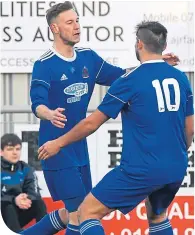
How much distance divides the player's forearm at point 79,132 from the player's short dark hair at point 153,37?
0.65 meters

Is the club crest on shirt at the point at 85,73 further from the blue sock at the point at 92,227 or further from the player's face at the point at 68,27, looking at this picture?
the blue sock at the point at 92,227

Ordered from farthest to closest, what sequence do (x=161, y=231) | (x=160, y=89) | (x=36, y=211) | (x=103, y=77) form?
1. (x=36, y=211)
2. (x=103, y=77)
3. (x=161, y=231)
4. (x=160, y=89)

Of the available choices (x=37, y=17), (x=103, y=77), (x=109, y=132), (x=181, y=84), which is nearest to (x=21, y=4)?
(x=37, y=17)

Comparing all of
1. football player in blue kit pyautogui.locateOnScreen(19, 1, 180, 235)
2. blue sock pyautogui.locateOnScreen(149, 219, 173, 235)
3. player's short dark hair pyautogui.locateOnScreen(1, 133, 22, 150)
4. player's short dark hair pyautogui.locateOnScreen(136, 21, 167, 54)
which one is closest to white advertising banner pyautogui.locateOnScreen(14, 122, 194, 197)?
player's short dark hair pyautogui.locateOnScreen(1, 133, 22, 150)

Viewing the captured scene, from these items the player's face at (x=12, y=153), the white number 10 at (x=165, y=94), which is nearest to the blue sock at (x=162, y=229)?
the white number 10 at (x=165, y=94)

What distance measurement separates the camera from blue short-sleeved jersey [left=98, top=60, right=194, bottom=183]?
7.20 metres

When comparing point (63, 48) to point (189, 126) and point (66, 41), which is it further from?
point (189, 126)

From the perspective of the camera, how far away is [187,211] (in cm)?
1048

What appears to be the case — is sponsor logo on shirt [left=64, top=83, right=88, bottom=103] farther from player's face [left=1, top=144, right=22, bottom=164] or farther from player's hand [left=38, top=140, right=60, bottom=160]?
player's face [left=1, top=144, right=22, bottom=164]

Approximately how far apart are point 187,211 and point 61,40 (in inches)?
118

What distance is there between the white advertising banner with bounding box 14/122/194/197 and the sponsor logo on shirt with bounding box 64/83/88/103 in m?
2.39

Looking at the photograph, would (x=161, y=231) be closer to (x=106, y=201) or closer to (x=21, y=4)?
(x=106, y=201)

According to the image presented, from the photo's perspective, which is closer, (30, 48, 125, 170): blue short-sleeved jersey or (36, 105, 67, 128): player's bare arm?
(36, 105, 67, 128): player's bare arm

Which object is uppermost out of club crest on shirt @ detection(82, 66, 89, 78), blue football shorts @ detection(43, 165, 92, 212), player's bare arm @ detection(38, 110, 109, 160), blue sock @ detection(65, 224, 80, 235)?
club crest on shirt @ detection(82, 66, 89, 78)
